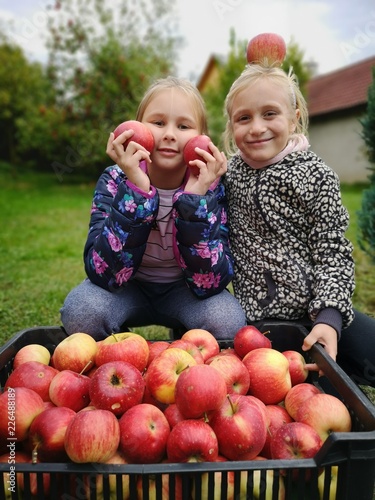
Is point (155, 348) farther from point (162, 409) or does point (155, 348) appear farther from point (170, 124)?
point (170, 124)

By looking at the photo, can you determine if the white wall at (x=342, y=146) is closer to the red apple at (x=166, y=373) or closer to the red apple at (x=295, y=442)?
the red apple at (x=166, y=373)

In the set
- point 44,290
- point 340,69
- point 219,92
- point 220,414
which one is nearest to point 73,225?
point 44,290

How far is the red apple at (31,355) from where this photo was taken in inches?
68.9

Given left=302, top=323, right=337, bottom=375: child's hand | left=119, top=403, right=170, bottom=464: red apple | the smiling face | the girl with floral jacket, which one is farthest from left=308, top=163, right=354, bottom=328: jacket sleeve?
left=119, top=403, right=170, bottom=464: red apple

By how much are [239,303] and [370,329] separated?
1.79 ft

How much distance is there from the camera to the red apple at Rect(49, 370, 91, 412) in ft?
4.89

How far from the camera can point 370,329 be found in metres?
2.05

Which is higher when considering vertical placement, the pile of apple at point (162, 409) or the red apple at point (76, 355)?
the red apple at point (76, 355)

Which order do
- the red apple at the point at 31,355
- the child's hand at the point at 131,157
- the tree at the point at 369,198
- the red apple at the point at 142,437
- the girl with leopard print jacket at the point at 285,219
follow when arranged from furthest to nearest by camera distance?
the tree at the point at 369,198 < the girl with leopard print jacket at the point at 285,219 < the child's hand at the point at 131,157 < the red apple at the point at 31,355 < the red apple at the point at 142,437

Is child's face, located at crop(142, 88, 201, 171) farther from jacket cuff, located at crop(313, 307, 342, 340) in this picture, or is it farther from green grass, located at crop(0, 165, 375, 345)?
green grass, located at crop(0, 165, 375, 345)

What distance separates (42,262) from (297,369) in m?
4.25

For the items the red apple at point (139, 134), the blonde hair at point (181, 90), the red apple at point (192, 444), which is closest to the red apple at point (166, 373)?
the red apple at point (192, 444)

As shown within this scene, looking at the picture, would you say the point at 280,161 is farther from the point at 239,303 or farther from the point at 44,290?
the point at 44,290

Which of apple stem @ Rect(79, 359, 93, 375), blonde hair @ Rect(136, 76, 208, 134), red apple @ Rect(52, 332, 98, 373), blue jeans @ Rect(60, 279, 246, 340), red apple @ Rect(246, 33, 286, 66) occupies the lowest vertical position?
apple stem @ Rect(79, 359, 93, 375)
